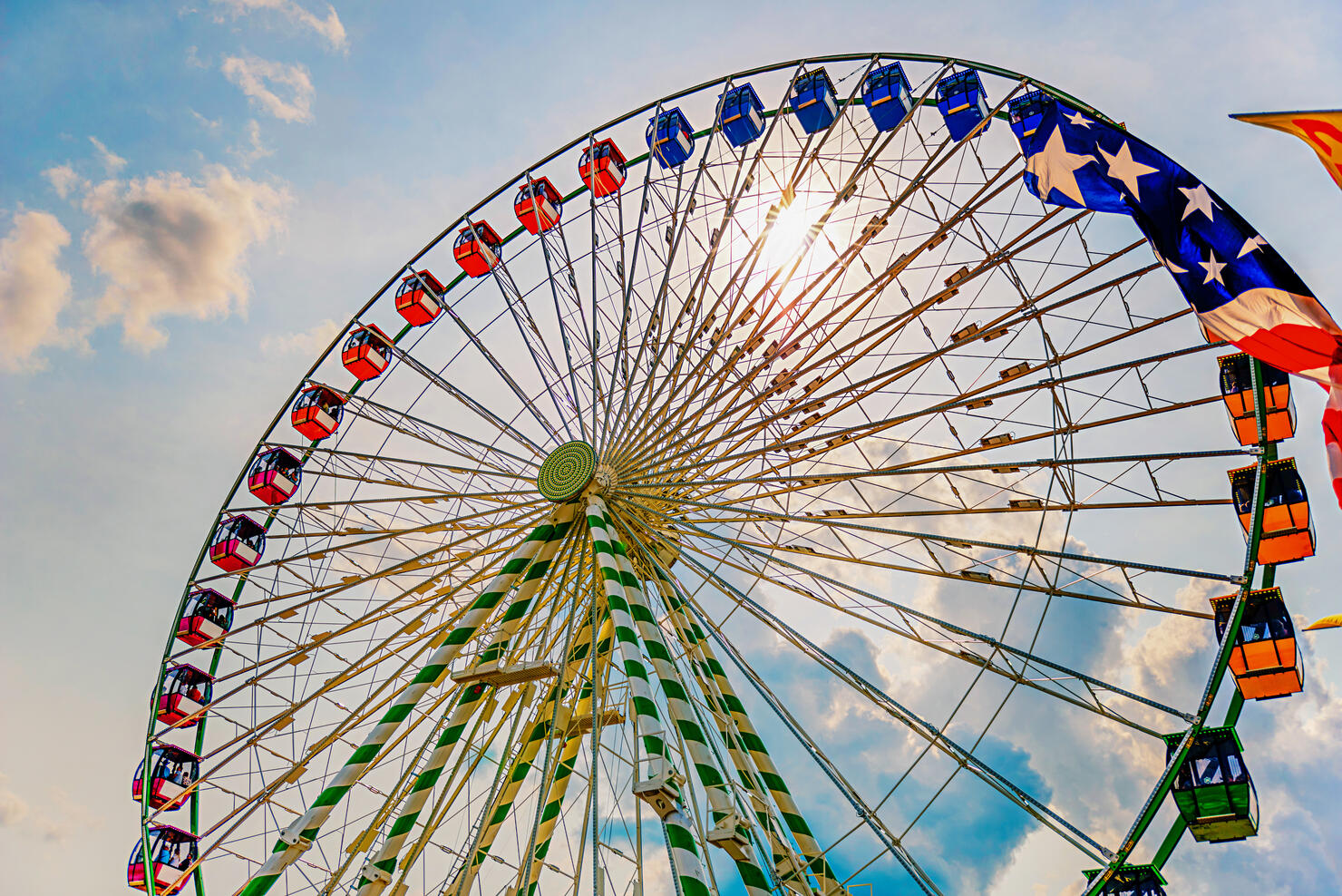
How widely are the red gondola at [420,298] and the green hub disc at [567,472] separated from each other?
17.8ft

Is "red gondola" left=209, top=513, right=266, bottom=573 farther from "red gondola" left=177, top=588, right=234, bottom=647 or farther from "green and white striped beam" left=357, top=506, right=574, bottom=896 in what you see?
"green and white striped beam" left=357, top=506, right=574, bottom=896

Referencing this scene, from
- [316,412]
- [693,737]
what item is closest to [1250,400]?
[693,737]

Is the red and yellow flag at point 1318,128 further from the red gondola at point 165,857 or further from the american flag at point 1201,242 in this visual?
the red gondola at point 165,857

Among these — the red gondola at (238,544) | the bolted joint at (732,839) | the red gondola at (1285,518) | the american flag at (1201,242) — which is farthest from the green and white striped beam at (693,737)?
the red gondola at (238,544)

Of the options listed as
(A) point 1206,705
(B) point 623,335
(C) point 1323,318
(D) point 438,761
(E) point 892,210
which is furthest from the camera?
(B) point 623,335

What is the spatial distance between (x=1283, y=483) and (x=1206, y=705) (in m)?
3.13

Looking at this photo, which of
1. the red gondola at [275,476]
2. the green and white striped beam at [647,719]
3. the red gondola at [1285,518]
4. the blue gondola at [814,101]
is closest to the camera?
the green and white striped beam at [647,719]

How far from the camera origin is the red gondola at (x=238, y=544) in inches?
766

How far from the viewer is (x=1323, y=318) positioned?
349 inches

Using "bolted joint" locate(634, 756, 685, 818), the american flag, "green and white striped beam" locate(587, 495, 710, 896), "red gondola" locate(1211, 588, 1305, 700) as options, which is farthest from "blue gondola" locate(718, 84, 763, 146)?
"bolted joint" locate(634, 756, 685, 818)

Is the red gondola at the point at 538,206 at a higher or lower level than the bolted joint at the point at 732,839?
higher

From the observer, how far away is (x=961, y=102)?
54.5ft

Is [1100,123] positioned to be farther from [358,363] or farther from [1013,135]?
[358,363]

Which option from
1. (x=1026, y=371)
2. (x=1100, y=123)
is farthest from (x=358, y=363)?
(x=1100, y=123)
